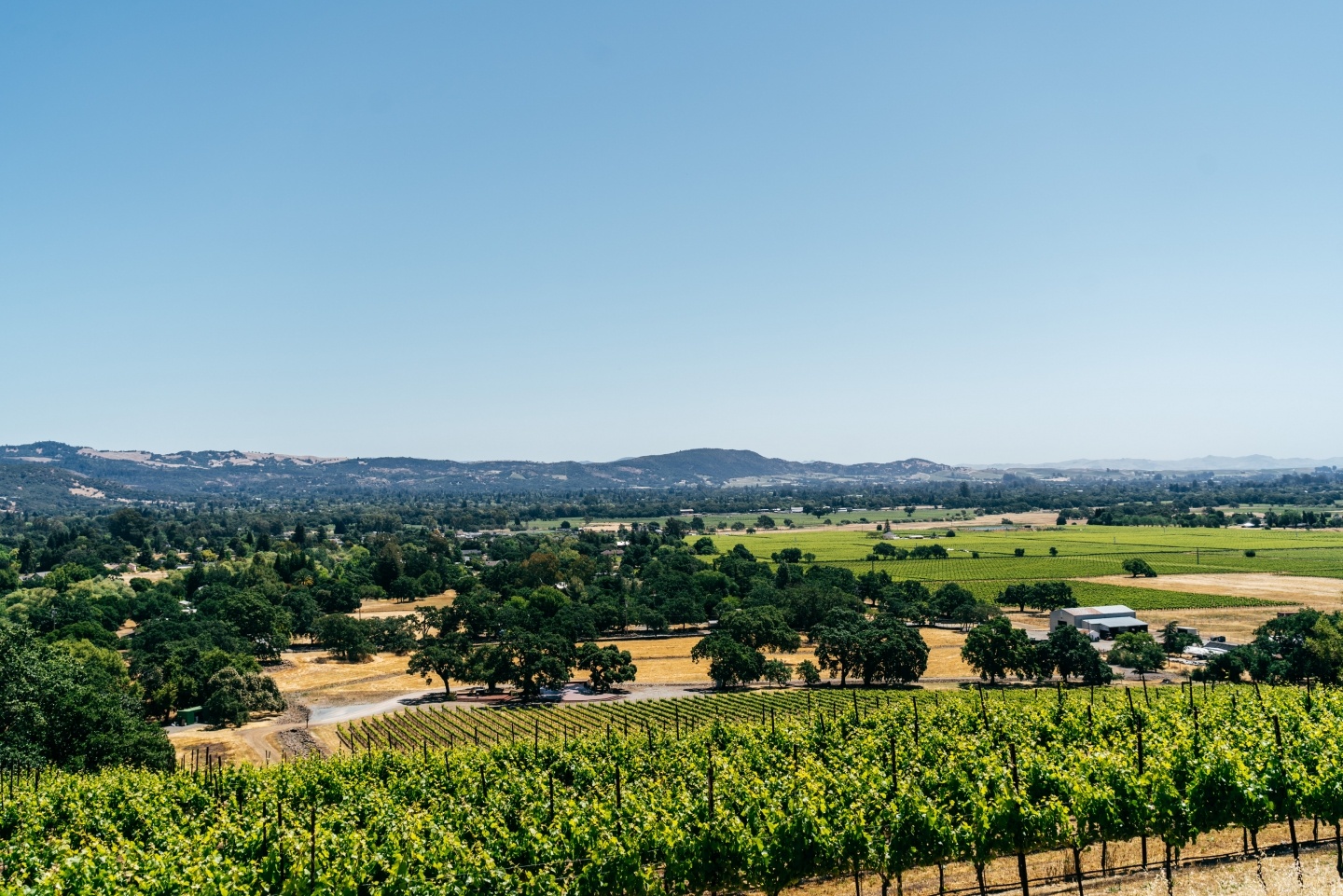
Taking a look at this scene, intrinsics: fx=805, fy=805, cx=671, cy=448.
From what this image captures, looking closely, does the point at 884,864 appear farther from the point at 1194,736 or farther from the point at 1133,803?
the point at 1194,736

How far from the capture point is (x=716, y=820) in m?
24.2

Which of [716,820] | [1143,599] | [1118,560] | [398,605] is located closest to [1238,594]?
[1143,599]

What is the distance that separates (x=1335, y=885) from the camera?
21047 mm

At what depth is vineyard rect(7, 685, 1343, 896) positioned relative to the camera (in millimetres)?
Answer: 21062

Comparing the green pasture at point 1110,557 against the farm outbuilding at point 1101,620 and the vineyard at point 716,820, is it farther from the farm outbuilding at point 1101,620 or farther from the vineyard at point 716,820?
the vineyard at point 716,820

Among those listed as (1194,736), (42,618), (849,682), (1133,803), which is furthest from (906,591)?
(42,618)

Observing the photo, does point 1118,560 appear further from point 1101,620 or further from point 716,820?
point 716,820

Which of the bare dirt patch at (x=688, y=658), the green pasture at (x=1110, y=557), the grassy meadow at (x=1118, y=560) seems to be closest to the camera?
the bare dirt patch at (x=688, y=658)

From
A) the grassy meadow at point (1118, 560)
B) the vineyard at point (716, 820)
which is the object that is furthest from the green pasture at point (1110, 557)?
the vineyard at point (716, 820)

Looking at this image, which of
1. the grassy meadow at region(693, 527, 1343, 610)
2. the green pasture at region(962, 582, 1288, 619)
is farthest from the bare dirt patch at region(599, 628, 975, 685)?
the grassy meadow at region(693, 527, 1343, 610)

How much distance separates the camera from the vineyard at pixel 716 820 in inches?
829

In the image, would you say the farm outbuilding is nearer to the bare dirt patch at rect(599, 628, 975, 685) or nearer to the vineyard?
the bare dirt patch at rect(599, 628, 975, 685)

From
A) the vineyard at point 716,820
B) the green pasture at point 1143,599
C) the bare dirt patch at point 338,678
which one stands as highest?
the vineyard at point 716,820

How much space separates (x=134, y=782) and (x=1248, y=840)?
138 feet
